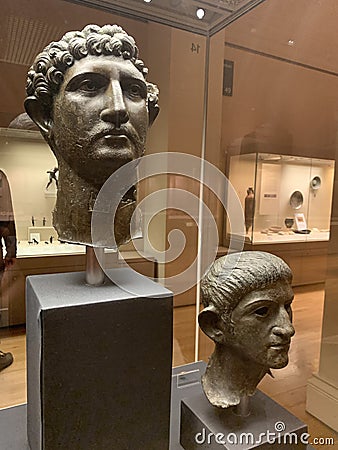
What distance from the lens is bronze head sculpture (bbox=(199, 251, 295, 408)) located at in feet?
3.15

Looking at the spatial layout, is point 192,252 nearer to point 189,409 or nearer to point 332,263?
point 332,263

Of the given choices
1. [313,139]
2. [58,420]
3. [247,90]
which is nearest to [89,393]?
[58,420]

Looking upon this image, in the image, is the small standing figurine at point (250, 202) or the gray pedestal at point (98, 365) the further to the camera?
the small standing figurine at point (250, 202)

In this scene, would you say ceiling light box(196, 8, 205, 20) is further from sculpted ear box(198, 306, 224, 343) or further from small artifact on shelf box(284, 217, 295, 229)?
sculpted ear box(198, 306, 224, 343)

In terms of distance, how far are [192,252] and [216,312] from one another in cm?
105

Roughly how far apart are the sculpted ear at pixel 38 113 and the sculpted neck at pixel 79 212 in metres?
0.10

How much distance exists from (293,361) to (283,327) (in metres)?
1.22

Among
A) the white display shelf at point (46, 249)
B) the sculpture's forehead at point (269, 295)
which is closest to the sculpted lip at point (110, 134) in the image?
the sculpture's forehead at point (269, 295)

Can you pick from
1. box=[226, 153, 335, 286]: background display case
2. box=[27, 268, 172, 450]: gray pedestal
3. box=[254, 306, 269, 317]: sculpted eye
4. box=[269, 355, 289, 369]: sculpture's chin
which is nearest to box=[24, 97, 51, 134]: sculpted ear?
box=[27, 268, 172, 450]: gray pedestal

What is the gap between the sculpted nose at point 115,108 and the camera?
90 centimetres

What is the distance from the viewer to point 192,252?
2035 mm

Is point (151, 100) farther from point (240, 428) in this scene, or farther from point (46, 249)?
point (46, 249)

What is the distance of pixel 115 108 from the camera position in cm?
90

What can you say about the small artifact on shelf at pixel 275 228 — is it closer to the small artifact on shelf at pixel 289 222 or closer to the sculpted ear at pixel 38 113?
the small artifact on shelf at pixel 289 222
